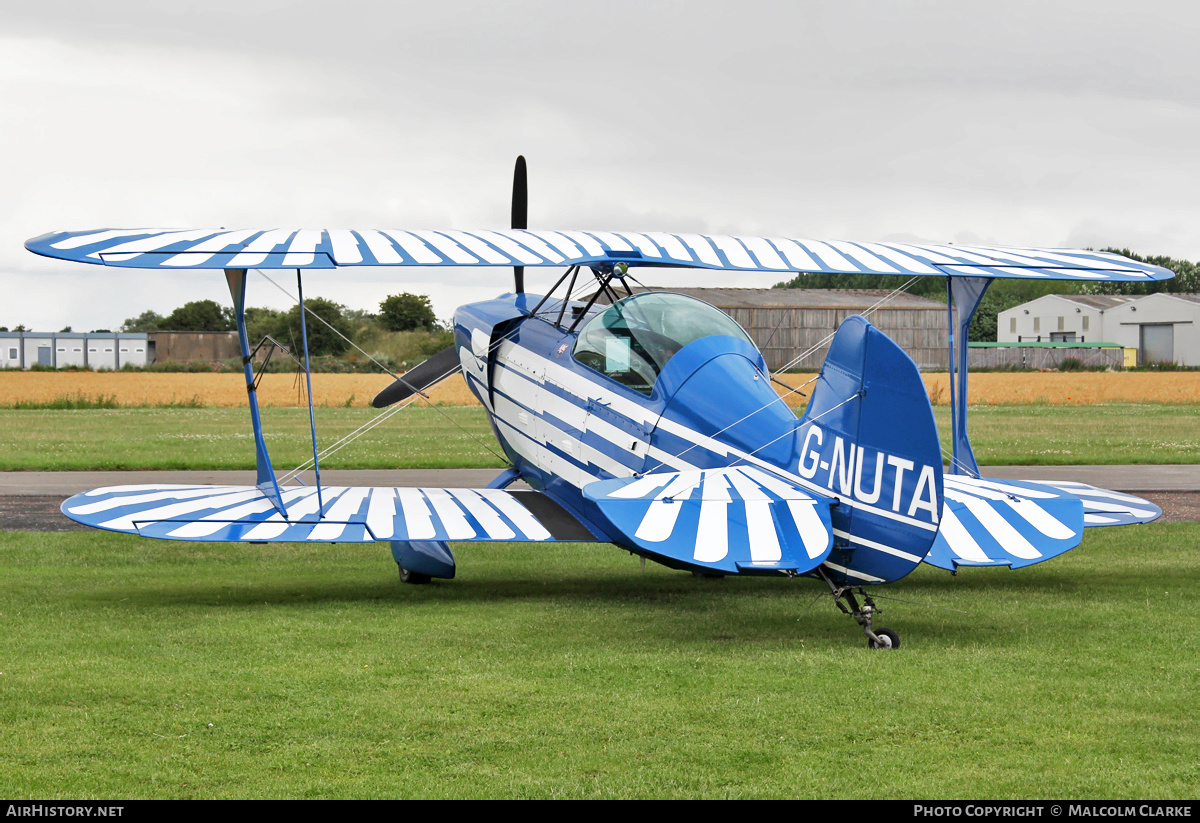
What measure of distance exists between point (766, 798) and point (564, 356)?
523cm

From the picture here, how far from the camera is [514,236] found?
8781 millimetres

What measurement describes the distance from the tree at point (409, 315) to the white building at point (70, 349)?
96.2 feet

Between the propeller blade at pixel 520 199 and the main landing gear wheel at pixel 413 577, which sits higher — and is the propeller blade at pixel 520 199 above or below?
above

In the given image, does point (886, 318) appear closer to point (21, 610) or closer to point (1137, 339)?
point (1137, 339)

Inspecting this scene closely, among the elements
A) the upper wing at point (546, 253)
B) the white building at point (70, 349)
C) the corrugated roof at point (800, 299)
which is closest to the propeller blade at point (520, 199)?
the upper wing at point (546, 253)

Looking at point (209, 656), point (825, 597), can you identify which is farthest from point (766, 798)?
point (825, 597)

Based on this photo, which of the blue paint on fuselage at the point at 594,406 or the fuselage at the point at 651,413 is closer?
the fuselage at the point at 651,413

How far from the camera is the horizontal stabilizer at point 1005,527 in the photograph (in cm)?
674

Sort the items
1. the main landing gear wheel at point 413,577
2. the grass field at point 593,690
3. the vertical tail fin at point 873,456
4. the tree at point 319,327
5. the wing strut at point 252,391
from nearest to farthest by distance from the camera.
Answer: the grass field at point 593,690
the vertical tail fin at point 873,456
the wing strut at point 252,391
the main landing gear wheel at point 413,577
the tree at point 319,327

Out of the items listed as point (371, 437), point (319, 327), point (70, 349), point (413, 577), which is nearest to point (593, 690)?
point (413, 577)

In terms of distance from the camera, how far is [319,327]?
51.4m

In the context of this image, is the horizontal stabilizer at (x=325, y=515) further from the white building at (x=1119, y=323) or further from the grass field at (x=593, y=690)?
the white building at (x=1119, y=323)

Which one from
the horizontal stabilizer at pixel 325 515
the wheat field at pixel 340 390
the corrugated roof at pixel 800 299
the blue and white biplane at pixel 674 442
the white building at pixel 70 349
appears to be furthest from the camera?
the white building at pixel 70 349

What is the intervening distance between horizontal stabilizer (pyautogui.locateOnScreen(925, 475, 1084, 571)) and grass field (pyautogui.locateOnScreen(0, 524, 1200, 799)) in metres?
0.52
